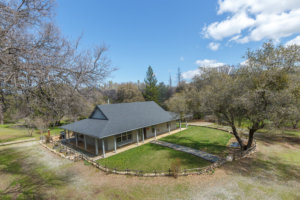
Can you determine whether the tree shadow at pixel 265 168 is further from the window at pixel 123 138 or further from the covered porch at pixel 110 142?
the window at pixel 123 138

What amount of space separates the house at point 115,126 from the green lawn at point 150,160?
1739 millimetres

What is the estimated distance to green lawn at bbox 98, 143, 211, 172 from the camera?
11.7m

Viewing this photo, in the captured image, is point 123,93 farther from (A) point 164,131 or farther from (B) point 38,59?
(B) point 38,59

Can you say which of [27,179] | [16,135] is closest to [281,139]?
[27,179]

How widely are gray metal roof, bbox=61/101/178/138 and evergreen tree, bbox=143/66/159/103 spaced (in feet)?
72.8

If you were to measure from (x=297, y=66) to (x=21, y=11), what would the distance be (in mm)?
16746

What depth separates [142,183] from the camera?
9.36 meters

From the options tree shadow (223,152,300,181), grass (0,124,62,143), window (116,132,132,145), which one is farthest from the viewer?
grass (0,124,62,143)

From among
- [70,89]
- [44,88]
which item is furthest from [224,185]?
[44,88]

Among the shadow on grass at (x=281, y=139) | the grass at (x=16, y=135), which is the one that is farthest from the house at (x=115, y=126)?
the shadow on grass at (x=281, y=139)

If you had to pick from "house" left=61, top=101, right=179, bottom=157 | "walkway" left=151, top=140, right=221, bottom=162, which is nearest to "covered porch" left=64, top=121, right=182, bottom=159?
"house" left=61, top=101, right=179, bottom=157

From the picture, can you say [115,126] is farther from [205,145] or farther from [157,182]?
[205,145]

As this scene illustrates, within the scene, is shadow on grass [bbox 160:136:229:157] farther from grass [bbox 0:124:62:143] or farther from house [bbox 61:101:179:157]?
grass [bbox 0:124:62:143]

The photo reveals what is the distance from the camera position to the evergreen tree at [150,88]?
46.7 metres
